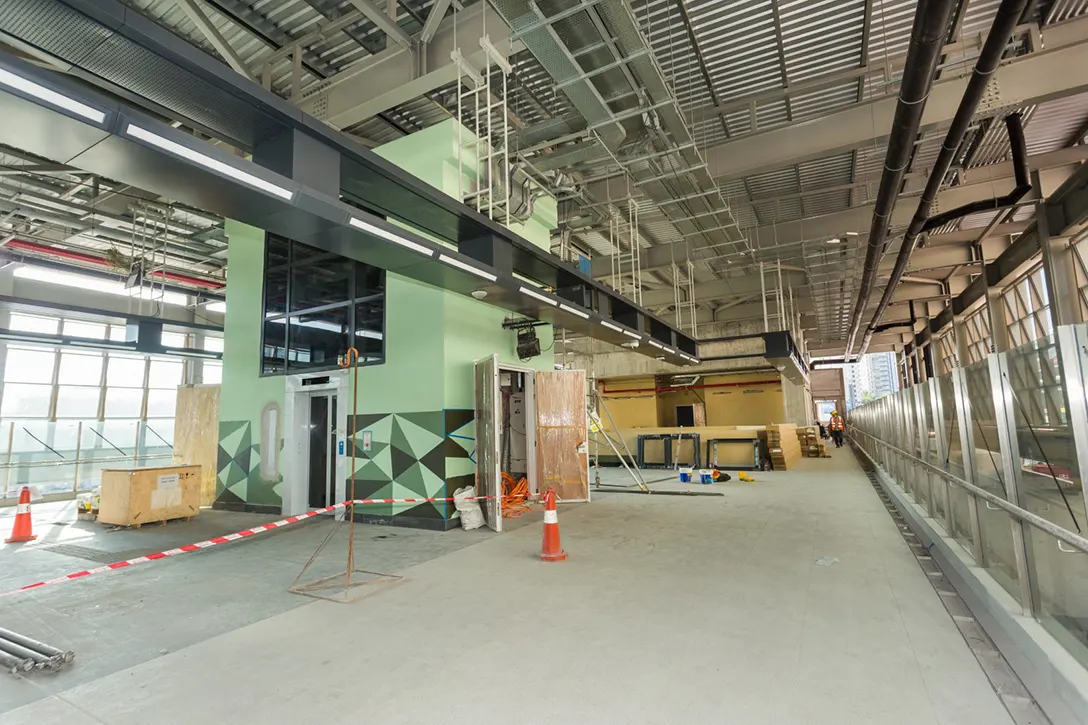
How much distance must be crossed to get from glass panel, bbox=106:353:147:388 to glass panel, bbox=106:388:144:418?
165mm

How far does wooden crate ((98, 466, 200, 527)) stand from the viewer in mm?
7965

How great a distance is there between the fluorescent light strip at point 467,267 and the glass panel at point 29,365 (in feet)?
51.7

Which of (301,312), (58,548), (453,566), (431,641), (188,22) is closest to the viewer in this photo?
(431,641)

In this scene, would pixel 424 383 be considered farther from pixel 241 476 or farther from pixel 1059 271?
pixel 1059 271

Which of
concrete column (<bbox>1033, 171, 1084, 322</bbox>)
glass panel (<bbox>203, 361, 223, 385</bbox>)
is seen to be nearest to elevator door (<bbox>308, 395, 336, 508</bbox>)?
concrete column (<bbox>1033, 171, 1084, 322</bbox>)

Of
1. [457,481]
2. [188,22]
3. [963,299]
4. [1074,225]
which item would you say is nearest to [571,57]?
[188,22]

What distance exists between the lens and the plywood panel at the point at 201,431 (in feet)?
33.9

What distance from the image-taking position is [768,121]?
314 inches

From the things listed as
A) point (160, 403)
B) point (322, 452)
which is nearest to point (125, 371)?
point (160, 403)

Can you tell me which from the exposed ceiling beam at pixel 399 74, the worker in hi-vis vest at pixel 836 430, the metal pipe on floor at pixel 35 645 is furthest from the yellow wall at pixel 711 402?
the metal pipe on floor at pixel 35 645

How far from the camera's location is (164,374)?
17328 millimetres

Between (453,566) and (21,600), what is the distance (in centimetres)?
A: 387

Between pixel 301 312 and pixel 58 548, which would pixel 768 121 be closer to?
pixel 301 312

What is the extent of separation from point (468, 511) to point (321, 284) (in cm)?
486
